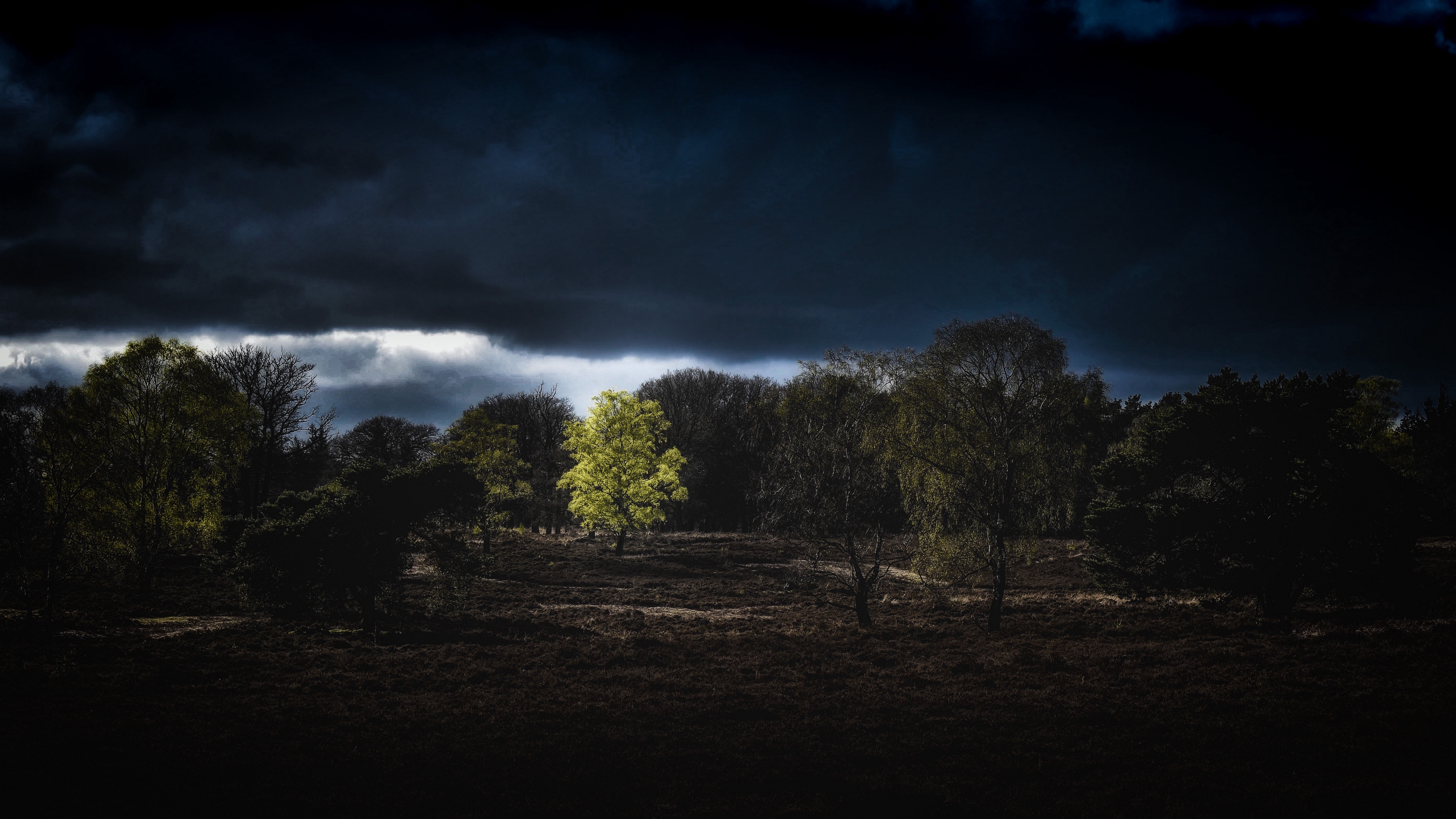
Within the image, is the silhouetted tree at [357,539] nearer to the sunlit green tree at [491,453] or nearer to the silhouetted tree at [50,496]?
the silhouetted tree at [50,496]

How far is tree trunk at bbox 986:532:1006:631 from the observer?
2280 centimetres

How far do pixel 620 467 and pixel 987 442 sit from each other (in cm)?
2906

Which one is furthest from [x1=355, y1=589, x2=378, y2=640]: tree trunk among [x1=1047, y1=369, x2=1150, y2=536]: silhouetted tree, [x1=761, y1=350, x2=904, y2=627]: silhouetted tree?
[x1=1047, y1=369, x2=1150, y2=536]: silhouetted tree

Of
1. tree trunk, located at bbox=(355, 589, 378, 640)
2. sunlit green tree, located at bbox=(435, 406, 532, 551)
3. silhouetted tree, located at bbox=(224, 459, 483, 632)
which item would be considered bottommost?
tree trunk, located at bbox=(355, 589, 378, 640)

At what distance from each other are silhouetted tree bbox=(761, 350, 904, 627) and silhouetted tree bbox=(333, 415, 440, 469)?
172ft

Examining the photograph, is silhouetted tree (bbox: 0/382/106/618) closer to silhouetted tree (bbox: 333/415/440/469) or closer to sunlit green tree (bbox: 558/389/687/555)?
sunlit green tree (bbox: 558/389/687/555)

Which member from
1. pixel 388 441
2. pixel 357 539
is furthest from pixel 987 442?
pixel 388 441

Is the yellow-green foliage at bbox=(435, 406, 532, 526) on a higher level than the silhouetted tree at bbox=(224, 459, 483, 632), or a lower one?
higher

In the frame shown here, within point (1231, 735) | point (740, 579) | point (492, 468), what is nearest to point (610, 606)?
point (740, 579)

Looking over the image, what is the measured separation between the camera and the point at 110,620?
75.8ft

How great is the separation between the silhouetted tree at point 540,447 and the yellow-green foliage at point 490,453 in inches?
159

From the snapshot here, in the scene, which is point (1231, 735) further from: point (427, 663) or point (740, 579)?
point (740, 579)

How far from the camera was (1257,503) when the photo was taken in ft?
72.0

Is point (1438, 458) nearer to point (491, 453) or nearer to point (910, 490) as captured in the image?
point (910, 490)
